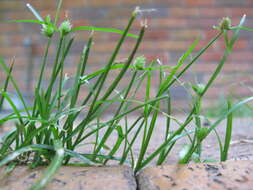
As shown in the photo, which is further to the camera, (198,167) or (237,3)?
(237,3)

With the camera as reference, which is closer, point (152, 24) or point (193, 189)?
point (193, 189)

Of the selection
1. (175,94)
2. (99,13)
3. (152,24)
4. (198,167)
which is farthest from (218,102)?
(198,167)

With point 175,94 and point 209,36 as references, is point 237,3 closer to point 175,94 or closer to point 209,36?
point 209,36

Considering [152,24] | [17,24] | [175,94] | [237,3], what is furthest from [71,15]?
[237,3]

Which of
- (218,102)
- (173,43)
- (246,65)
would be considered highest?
(173,43)

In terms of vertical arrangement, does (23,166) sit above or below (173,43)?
below

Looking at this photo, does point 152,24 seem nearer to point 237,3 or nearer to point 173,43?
point 173,43
